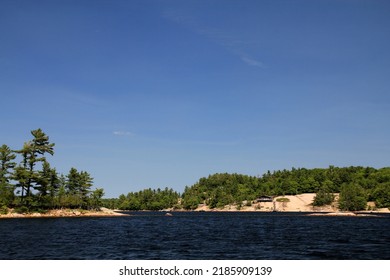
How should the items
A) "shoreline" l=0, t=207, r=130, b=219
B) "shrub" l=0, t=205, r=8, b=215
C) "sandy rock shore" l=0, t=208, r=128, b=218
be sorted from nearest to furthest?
"shrub" l=0, t=205, r=8, b=215
"shoreline" l=0, t=207, r=130, b=219
"sandy rock shore" l=0, t=208, r=128, b=218

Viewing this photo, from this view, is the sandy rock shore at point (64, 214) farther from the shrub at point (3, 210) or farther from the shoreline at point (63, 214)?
the shrub at point (3, 210)

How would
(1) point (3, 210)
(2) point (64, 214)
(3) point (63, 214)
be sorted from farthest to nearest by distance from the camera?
(2) point (64, 214)
(3) point (63, 214)
(1) point (3, 210)

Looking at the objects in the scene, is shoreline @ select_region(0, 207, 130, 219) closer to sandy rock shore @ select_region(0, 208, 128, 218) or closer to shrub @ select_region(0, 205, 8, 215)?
sandy rock shore @ select_region(0, 208, 128, 218)

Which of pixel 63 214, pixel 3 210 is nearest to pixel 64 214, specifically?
pixel 63 214

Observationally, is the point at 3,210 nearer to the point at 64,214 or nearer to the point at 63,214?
the point at 63,214

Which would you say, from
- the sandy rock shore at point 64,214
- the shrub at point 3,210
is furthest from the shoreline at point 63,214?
the shrub at point 3,210

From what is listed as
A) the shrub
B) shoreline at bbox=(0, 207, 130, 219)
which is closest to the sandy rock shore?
shoreline at bbox=(0, 207, 130, 219)

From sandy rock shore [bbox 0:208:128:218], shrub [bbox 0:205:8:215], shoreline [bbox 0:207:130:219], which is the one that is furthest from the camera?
sandy rock shore [bbox 0:208:128:218]

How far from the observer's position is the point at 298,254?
42.9 m

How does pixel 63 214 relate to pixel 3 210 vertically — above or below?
below

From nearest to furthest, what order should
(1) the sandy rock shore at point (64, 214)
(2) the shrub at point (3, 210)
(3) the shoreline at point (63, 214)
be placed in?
(2) the shrub at point (3, 210)
(3) the shoreline at point (63, 214)
(1) the sandy rock shore at point (64, 214)

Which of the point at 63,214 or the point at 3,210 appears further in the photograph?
the point at 63,214
